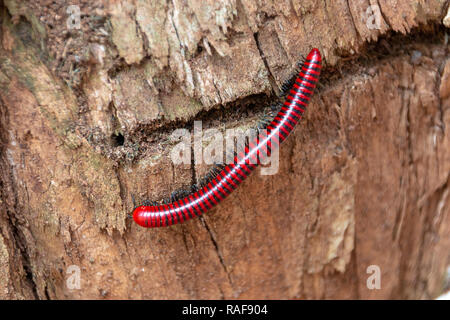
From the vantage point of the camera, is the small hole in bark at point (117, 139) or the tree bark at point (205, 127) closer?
the tree bark at point (205, 127)

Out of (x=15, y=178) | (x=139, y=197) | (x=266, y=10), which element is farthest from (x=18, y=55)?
(x=266, y=10)

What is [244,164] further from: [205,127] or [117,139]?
[117,139]

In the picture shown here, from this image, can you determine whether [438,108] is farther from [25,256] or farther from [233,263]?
[25,256]

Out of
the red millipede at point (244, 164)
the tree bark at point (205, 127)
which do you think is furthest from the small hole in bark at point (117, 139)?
the red millipede at point (244, 164)

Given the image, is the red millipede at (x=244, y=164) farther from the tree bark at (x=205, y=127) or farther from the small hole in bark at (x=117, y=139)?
the small hole in bark at (x=117, y=139)

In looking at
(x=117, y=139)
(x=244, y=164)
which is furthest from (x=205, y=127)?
(x=117, y=139)
